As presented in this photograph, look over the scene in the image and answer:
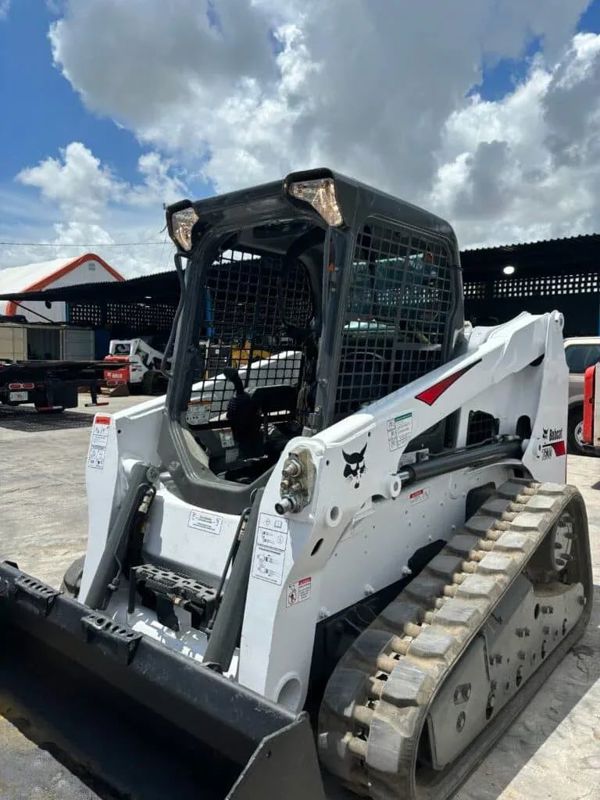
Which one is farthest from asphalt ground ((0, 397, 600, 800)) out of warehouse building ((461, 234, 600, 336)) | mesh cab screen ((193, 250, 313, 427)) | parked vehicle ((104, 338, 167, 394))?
parked vehicle ((104, 338, 167, 394))

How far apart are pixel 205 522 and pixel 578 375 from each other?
356 inches

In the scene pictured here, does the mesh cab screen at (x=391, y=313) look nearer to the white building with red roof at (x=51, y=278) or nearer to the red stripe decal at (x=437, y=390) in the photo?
the red stripe decal at (x=437, y=390)

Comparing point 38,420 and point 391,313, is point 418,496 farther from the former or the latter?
point 38,420

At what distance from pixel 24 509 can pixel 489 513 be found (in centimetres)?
522

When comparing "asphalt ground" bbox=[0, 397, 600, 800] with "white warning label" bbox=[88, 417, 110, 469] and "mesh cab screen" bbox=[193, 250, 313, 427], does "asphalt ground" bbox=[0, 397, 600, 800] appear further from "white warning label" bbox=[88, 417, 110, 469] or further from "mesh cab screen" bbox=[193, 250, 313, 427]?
"mesh cab screen" bbox=[193, 250, 313, 427]

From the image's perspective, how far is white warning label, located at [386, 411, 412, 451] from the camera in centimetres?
287

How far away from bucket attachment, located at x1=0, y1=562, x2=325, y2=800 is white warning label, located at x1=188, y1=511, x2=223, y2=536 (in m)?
0.72

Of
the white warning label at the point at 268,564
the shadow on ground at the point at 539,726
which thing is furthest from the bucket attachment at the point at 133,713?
the shadow on ground at the point at 539,726

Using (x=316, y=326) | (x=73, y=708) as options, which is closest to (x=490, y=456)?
(x=316, y=326)

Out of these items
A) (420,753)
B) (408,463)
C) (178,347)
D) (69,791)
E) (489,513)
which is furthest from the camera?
(178,347)

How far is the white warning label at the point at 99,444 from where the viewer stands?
3523 millimetres

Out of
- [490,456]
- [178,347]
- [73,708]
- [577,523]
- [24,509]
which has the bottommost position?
[24,509]

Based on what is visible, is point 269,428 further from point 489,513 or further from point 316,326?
point 489,513

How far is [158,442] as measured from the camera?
3.68 m
